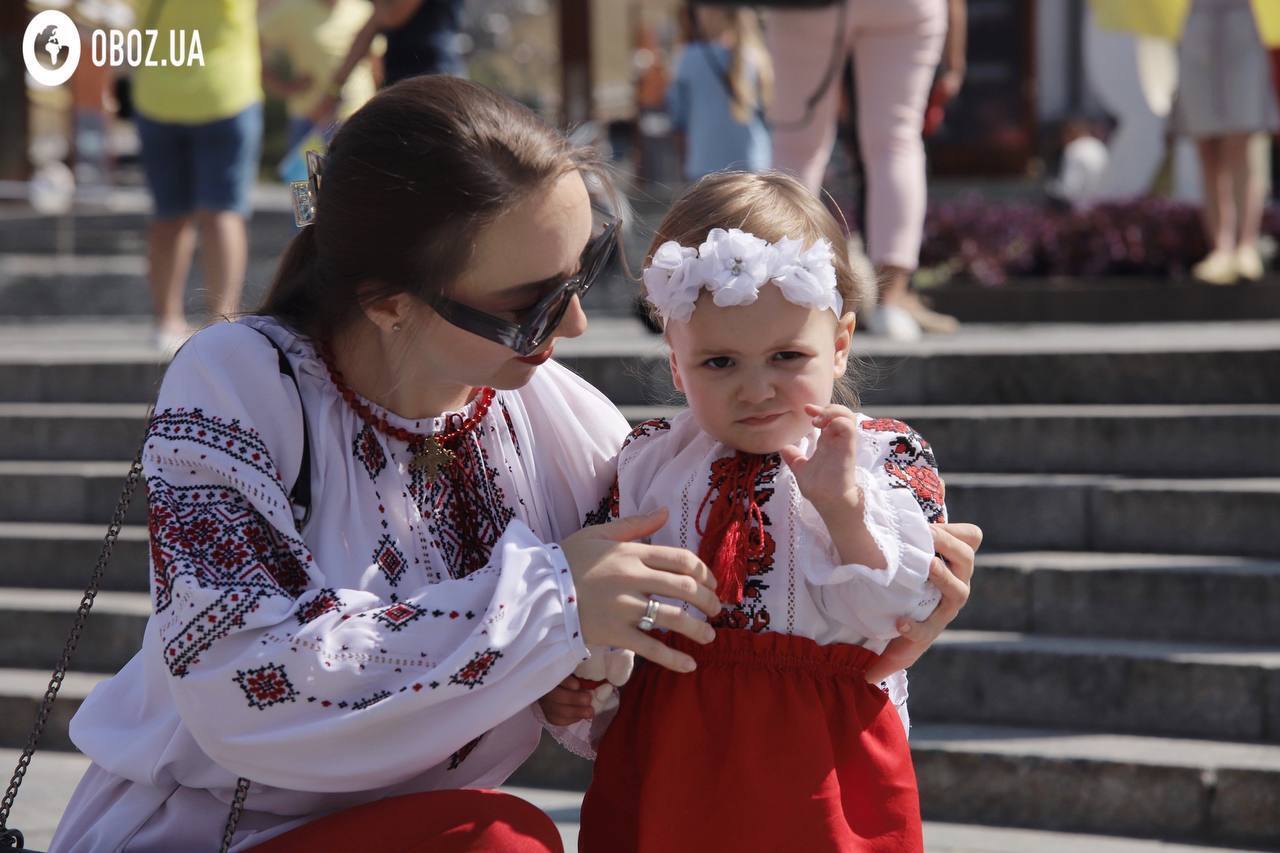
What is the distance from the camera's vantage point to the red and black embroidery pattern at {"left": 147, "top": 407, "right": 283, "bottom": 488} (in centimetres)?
205

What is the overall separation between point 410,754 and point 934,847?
1846 mm

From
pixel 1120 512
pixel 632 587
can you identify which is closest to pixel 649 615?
pixel 632 587

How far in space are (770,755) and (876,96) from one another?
369 centimetres

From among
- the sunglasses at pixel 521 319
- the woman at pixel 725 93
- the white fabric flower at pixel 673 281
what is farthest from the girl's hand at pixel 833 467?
the woman at pixel 725 93

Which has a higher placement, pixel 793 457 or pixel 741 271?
pixel 741 271

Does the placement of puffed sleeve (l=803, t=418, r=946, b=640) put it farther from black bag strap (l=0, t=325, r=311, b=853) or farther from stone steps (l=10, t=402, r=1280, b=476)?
stone steps (l=10, t=402, r=1280, b=476)

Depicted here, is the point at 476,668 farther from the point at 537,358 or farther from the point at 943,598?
the point at 943,598

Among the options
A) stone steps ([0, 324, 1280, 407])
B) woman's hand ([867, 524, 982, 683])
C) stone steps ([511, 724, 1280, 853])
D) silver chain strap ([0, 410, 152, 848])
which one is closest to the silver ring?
woman's hand ([867, 524, 982, 683])

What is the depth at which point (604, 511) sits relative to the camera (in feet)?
7.90

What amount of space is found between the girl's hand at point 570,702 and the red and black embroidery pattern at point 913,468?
0.48 meters

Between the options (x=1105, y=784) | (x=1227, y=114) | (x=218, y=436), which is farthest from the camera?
(x=1227, y=114)

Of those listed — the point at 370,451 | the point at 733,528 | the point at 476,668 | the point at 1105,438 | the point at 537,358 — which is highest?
the point at 537,358

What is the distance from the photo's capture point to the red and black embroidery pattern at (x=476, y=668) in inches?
76.9

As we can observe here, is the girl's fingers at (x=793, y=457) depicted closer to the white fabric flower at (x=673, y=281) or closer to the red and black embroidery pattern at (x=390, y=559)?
the white fabric flower at (x=673, y=281)
